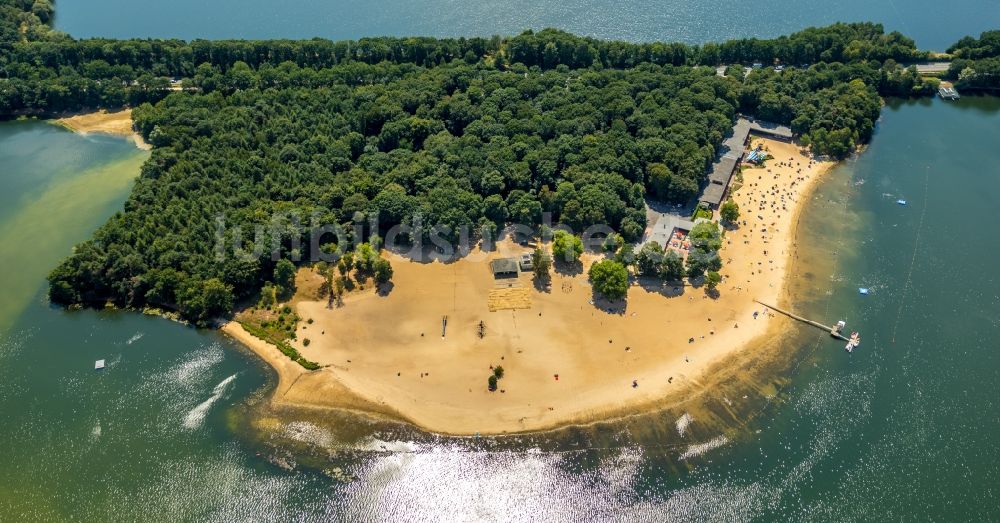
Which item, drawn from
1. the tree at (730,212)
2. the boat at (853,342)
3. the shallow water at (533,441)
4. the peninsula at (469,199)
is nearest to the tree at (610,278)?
the peninsula at (469,199)

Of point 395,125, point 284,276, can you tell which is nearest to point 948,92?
point 395,125

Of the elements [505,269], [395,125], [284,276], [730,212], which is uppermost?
[395,125]

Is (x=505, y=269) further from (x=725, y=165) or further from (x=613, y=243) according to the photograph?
(x=725, y=165)

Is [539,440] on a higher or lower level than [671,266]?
lower

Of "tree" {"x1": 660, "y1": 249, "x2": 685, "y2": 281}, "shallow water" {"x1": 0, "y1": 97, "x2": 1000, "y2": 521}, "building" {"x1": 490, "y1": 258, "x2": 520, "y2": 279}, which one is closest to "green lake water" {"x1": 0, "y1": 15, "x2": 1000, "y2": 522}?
"shallow water" {"x1": 0, "y1": 97, "x2": 1000, "y2": 521}

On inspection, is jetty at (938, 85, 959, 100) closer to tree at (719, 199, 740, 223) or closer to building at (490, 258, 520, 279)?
tree at (719, 199, 740, 223)

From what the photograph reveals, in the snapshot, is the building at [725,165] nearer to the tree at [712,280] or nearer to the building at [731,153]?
the building at [731,153]
